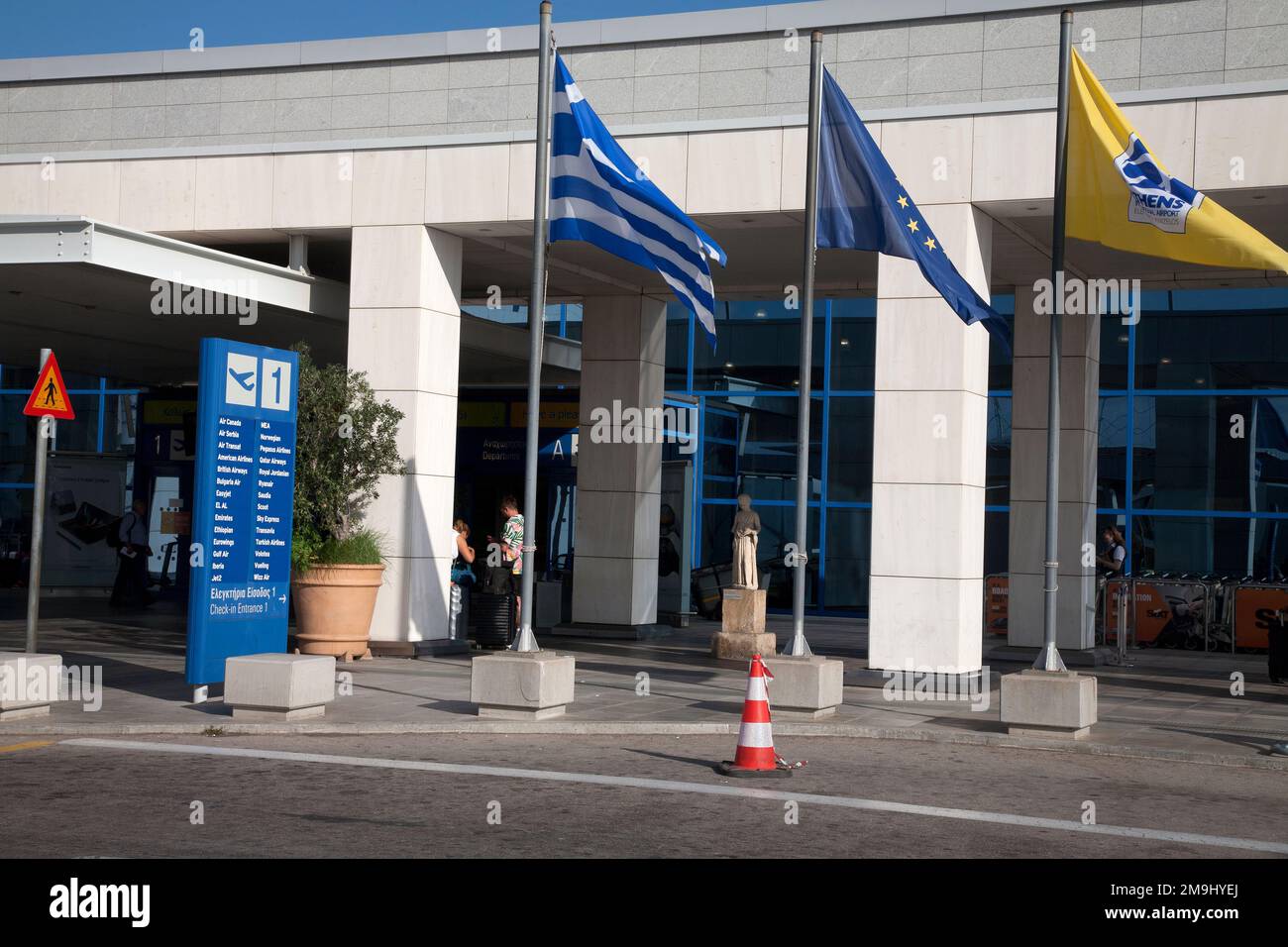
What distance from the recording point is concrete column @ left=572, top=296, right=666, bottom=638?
2319cm

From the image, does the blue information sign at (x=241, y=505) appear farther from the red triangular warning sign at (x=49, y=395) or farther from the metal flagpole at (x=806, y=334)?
the metal flagpole at (x=806, y=334)

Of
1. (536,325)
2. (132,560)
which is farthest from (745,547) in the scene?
(132,560)

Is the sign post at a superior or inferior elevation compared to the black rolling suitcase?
superior

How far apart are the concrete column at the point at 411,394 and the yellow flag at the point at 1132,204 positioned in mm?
8733

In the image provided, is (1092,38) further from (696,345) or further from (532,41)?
(696,345)

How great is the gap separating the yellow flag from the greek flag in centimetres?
336

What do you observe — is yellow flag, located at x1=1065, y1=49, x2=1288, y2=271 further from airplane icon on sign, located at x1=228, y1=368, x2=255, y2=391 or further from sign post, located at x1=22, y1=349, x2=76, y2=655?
sign post, located at x1=22, y1=349, x2=76, y2=655

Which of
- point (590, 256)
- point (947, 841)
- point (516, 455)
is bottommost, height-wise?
point (947, 841)

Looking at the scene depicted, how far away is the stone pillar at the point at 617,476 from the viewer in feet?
76.1

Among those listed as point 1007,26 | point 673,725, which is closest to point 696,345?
point 1007,26

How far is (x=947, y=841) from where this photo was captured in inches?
335

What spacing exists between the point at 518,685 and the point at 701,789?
323 cm

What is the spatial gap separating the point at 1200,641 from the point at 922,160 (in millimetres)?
11157

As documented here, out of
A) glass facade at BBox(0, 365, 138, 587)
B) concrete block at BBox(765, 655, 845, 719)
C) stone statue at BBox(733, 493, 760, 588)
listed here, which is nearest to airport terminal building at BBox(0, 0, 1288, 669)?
stone statue at BBox(733, 493, 760, 588)
